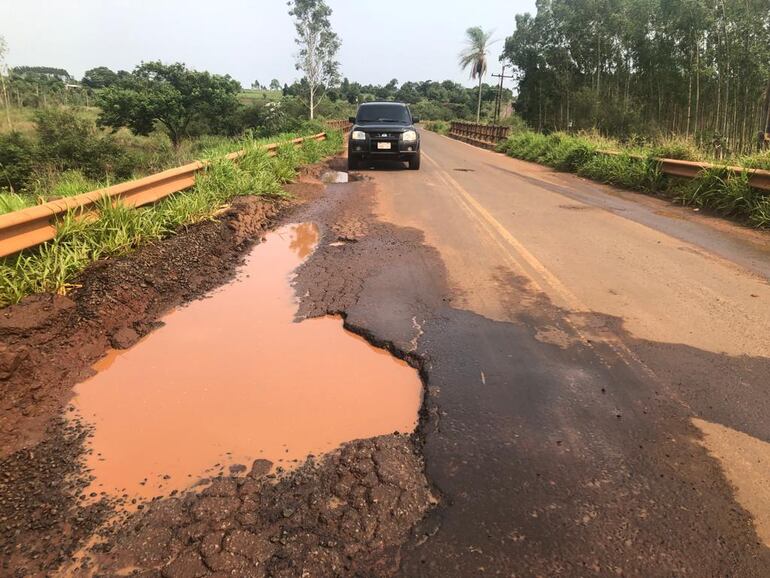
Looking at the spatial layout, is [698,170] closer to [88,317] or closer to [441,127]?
[88,317]

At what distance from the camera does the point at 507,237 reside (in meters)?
6.65

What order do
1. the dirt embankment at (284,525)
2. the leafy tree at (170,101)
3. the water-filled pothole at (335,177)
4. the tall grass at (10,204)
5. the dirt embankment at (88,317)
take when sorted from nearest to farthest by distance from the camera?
1. the dirt embankment at (284,525)
2. the dirt embankment at (88,317)
3. the tall grass at (10,204)
4. the water-filled pothole at (335,177)
5. the leafy tree at (170,101)

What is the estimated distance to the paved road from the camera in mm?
1874

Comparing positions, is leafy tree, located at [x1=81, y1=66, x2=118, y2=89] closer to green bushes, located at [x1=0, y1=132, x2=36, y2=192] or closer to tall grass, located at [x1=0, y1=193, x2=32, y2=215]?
green bushes, located at [x1=0, y1=132, x2=36, y2=192]

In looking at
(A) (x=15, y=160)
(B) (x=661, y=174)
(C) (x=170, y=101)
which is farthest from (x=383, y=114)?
(C) (x=170, y=101)

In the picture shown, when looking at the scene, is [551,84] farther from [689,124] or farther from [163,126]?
[163,126]

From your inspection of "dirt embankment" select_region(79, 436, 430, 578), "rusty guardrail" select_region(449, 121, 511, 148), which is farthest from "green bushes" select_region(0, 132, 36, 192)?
"rusty guardrail" select_region(449, 121, 511, 148)

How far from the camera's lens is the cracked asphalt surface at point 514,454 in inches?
71.7

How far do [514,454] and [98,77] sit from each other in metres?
110

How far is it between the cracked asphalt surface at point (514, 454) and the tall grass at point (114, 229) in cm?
30

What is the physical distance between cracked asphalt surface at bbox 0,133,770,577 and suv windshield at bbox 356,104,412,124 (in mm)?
10000

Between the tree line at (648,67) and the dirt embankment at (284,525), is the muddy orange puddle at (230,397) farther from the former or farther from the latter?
the tree line at (648,67)

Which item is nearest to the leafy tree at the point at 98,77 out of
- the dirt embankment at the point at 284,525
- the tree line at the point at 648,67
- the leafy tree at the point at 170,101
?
the leafy tree at the point at 170,101

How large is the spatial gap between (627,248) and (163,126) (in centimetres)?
4335
